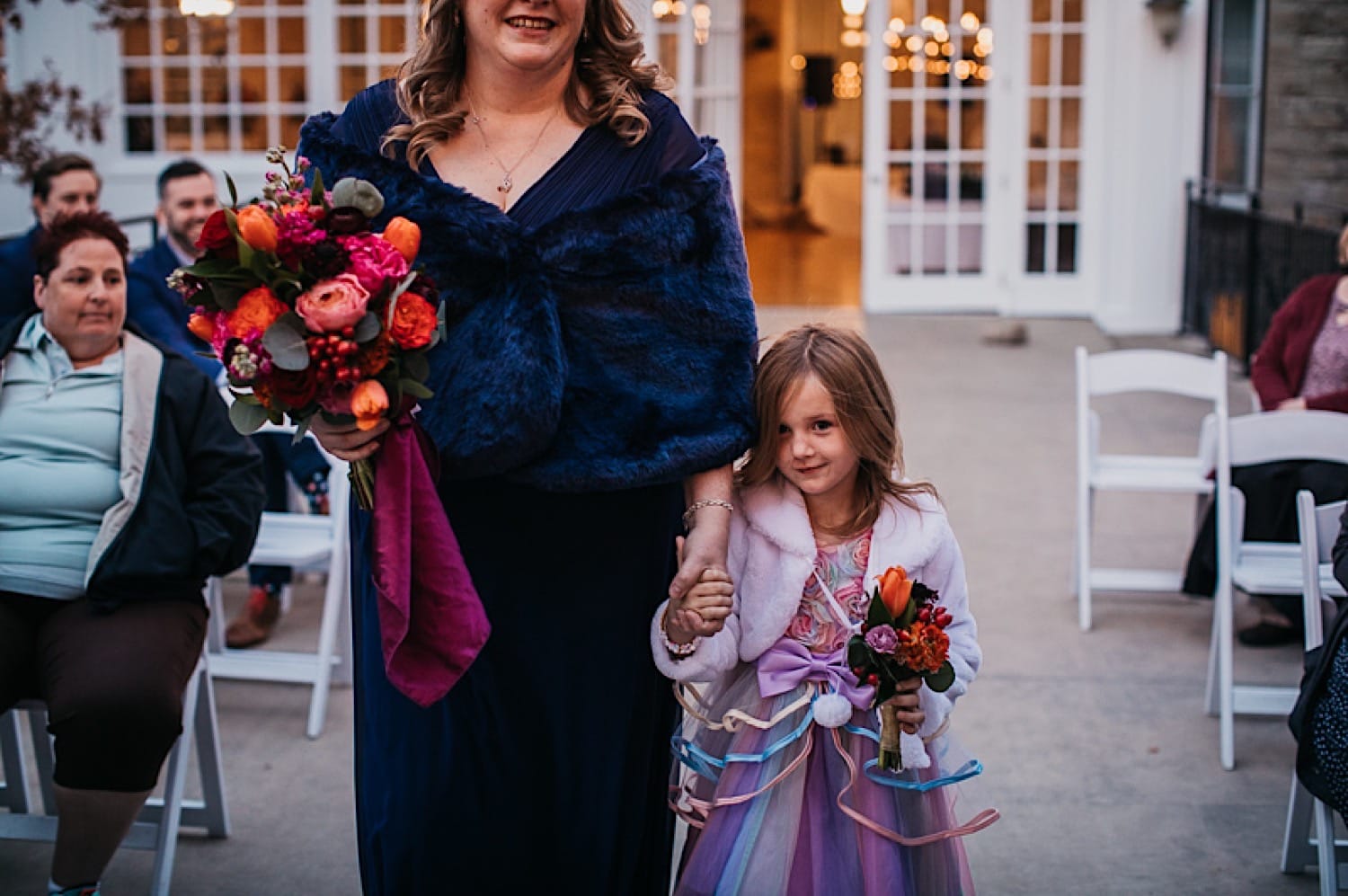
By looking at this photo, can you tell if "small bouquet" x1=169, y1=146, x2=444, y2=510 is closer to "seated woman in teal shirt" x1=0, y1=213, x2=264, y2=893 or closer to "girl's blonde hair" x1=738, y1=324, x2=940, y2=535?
"girl's blonde hair" x1=738, y1=324, x2=940, y2=535

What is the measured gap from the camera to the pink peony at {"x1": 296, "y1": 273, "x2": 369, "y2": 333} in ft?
6.89

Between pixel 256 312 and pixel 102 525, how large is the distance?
57.7 inches

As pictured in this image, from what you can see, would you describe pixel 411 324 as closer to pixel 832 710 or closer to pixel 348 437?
pixel 348 437

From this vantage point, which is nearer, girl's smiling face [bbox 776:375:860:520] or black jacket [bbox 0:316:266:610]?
girl's smiling face [bbox 776:375:860:520]


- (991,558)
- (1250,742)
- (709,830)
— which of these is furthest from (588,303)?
(991,558)

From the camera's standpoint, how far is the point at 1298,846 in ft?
11.7

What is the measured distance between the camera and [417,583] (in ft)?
7.51

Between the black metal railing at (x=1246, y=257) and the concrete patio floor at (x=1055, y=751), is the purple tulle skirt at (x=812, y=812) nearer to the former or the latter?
the concrete patio floor at (x=1055, y=751)

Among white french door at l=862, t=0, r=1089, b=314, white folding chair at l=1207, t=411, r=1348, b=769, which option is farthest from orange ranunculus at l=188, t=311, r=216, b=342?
white french door at l=862, t=0, r=1089, b=314

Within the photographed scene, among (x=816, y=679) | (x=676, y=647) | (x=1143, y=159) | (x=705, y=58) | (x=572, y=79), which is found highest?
(x=705, y=58)

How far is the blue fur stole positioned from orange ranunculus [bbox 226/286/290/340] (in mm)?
285

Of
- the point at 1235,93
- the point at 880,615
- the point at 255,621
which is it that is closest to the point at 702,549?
the point at 880,615

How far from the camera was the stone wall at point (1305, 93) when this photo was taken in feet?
34.8

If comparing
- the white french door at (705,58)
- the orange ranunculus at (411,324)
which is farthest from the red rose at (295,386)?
the white french door at (705,58)
